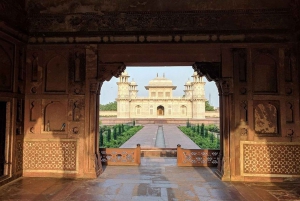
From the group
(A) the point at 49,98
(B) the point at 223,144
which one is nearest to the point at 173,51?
(B) the point at 223,144

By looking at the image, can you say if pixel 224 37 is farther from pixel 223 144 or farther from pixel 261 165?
pixel 261 165

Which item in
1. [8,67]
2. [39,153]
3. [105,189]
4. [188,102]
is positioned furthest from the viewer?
[188,102]

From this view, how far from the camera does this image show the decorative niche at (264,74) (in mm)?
5383

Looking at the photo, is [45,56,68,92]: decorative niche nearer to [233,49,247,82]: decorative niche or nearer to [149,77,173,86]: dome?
[233,49,247,82]: decorative niche

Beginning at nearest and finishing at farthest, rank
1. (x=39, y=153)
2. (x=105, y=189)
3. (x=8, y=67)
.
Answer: (x=105, y=189) < (x=8, y=67) < (x=39, y=153)

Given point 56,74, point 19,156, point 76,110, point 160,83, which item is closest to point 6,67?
point 56,74

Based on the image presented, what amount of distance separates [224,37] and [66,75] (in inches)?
148

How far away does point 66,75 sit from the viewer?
5598 millimetres

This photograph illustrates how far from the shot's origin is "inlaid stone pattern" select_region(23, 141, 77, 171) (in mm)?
5461

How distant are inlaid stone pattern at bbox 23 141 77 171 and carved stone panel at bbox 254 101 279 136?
4.20 m

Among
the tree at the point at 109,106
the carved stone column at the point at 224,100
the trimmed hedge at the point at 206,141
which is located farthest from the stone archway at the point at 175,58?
the tree at the point at 109,106

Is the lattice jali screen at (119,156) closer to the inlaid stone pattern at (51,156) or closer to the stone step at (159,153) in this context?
the inlaid stone pattern at (51,156)

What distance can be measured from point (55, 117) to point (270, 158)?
4959 mm

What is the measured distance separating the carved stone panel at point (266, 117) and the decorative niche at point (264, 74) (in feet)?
0.97
